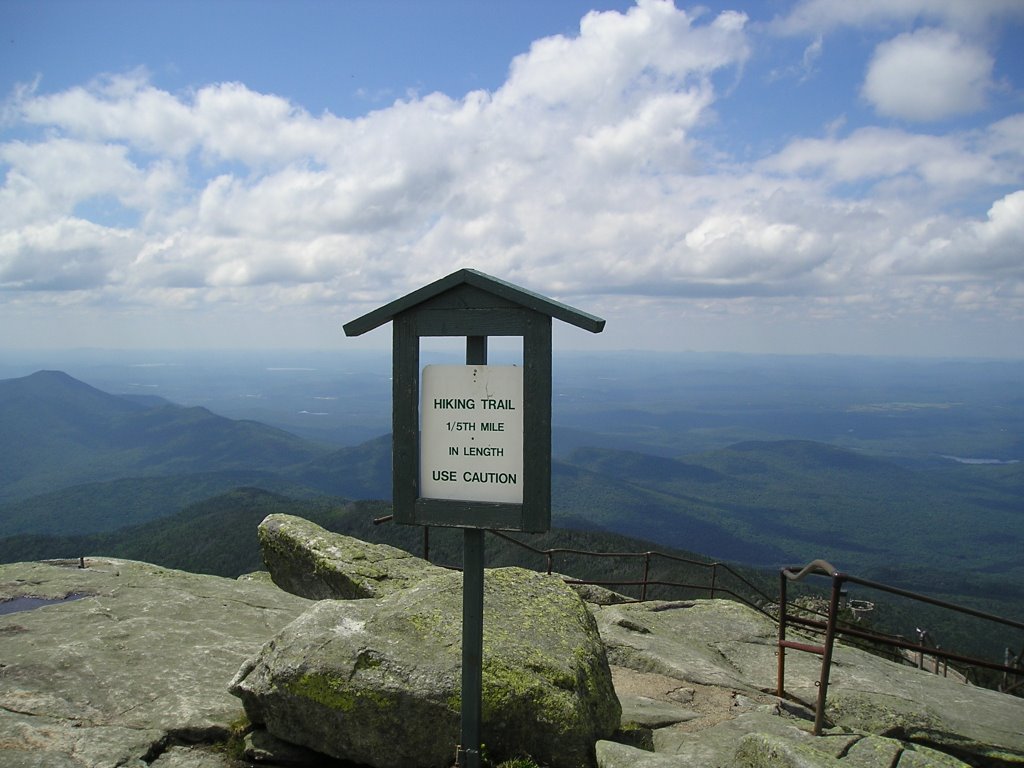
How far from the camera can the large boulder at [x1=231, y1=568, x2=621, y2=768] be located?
5.52 metres

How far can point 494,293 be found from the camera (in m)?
5.32

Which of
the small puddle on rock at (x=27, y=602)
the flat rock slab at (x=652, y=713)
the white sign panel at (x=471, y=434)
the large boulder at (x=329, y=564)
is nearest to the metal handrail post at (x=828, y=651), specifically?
the flat rock slab at (x=652, y=713)

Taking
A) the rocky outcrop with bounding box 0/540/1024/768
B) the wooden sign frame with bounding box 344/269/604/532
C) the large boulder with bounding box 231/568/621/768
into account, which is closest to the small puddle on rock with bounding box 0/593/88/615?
the rocky outcrop with bounding box 0/540/1024/768

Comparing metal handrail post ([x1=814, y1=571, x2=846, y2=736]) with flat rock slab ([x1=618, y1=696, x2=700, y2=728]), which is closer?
metal handrail post ([x1=814, y1=571, x2=846, y2=736])

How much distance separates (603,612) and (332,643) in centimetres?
702

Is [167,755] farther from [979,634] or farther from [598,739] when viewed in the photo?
[979,634]

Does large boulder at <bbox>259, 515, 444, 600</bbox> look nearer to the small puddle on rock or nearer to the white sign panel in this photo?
the small puddle on rock

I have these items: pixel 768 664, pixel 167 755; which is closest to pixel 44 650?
pixel 167 755

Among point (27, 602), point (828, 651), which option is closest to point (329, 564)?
point (27, 602)

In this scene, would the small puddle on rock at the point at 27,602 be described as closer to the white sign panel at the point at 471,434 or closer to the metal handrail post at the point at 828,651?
the white sign panel at the point at 471,434

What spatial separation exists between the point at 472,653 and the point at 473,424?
1667 mm

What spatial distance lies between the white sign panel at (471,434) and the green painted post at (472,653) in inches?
7.8

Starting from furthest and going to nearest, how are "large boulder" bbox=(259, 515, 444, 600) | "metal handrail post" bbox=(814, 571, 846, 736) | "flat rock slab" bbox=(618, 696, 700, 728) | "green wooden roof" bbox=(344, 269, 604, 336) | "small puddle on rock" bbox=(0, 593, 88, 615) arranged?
"large boulder" bbox=(259, 515, 444, 600) → "small puddle on rock" bbox=(0, 593, 88, 615) → "flat rock slab" bbox=(618, 696, 700, 728) → "metal handrail post" bbox=(814, 571, 846, 736) → "green wooden roof" bbox=(344, 269, 604, 336)

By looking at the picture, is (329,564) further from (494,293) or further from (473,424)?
(494,293)
